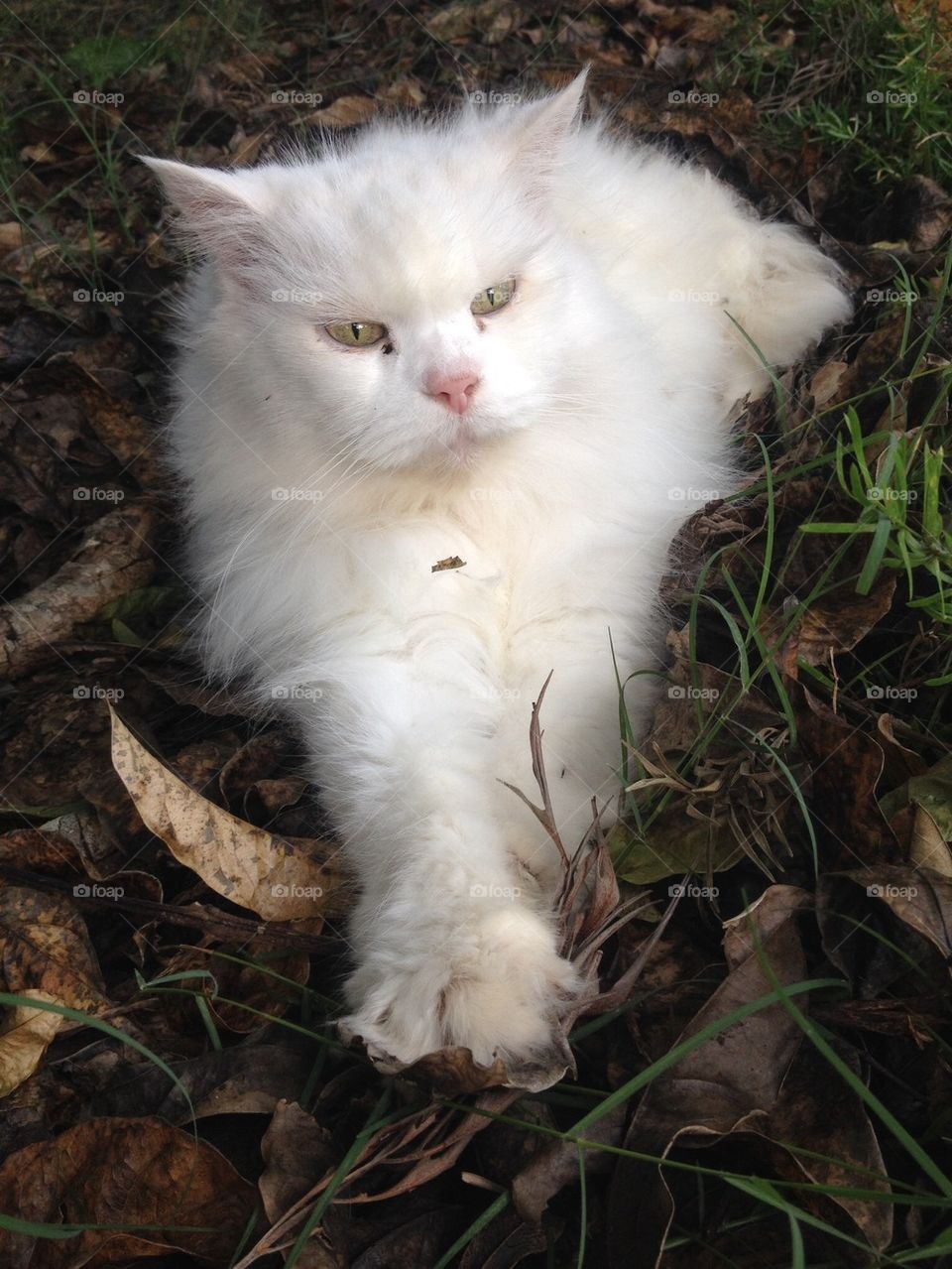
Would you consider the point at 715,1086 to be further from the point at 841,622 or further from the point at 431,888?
the point at 841,622

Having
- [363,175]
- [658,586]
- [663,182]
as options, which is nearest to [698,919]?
[658,586]

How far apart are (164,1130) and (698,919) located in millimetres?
1028

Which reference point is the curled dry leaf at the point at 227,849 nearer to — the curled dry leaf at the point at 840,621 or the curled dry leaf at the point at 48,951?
the curled dry leaf at the point at 48,951

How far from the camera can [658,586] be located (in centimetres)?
235

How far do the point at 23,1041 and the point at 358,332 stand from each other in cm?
156

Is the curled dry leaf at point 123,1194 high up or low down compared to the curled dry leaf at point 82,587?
down

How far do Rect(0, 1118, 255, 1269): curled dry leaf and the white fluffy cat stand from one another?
36 cm

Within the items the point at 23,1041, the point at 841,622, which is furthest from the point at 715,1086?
the point at 23,1041

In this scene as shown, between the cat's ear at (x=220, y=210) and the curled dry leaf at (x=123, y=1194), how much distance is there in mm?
1805

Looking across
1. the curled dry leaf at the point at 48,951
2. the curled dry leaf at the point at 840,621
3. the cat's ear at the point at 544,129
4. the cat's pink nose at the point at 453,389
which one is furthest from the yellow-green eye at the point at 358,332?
the curled dry leaf at the point at 48,951

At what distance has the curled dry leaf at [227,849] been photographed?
2098 millimetres

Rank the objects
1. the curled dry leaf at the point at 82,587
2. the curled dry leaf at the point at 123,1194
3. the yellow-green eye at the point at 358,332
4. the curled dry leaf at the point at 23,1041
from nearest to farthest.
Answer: the curled dry leaf at the point at 123,1194, the curled dry leaf at the point at 23,1041, the yellow-green eye at the point at 358,332, the curled dry leaf at the point at 82,587

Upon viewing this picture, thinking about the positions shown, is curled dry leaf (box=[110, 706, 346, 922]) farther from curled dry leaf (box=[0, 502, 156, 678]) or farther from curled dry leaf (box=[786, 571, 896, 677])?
curled dry leaf (box=[786, 571, 896, 677])

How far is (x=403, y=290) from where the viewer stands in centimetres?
208
